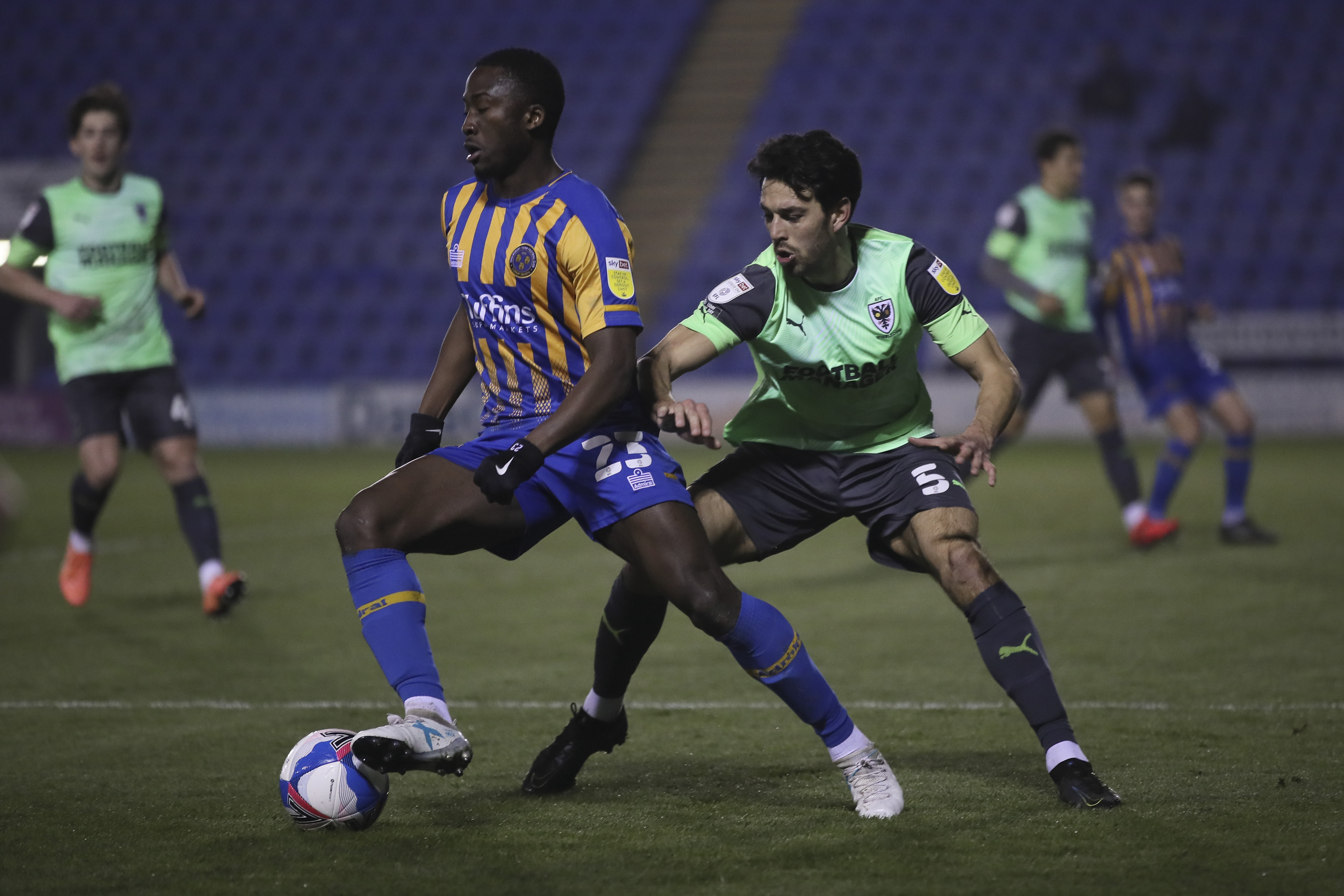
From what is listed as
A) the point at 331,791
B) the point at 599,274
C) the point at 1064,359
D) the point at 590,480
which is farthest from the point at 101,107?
the point at 1064,359

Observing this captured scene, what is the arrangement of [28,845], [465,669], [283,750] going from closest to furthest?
[28,845] → [283,750] → [465,669]

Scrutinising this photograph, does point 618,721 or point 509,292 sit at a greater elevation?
point 509,292

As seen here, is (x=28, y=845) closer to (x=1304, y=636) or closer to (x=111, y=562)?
(x=1304, y=636)

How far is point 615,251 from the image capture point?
3.83 m

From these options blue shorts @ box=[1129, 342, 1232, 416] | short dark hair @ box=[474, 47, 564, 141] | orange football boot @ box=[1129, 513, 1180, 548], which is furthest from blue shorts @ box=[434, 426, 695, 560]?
blue shorts @ box=[1129, 342, 1232, 416]

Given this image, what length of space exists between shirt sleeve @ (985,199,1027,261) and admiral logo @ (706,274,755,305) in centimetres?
534

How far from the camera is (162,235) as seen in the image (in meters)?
7.31

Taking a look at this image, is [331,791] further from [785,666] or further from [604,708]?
[785,666]

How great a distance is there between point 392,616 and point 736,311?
3.91 feet

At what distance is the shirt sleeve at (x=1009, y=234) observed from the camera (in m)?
9.12

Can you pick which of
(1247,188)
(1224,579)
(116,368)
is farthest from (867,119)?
(116,368)

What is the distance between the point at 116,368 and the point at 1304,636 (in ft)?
17.4

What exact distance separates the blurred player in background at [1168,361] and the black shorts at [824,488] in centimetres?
540

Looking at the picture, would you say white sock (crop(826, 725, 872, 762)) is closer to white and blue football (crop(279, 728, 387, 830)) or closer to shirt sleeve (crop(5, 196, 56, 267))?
white and blue football (crop(279, 728, 387, 830))
